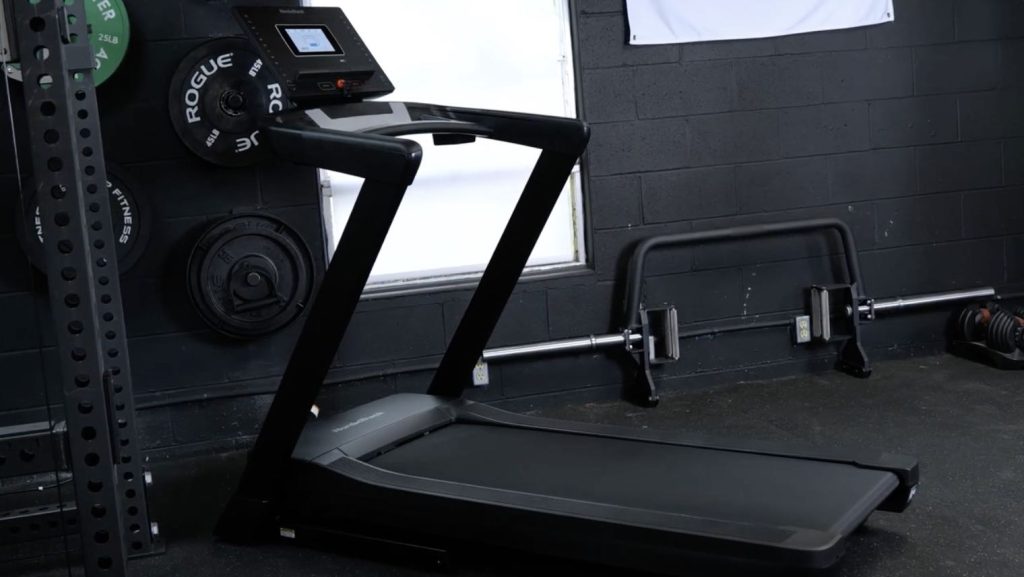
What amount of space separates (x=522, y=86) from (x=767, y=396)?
1614 mm

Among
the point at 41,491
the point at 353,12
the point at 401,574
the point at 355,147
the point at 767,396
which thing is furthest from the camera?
the point at 767,396

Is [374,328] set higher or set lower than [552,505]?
higher

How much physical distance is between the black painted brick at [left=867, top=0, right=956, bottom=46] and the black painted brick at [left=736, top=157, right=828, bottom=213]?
0.59 metres

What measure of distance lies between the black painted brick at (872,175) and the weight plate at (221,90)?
238cm

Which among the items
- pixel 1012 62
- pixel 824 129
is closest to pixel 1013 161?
pixel 1012 62

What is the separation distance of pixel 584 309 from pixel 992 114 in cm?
205

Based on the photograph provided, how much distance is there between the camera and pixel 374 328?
429 centimetres

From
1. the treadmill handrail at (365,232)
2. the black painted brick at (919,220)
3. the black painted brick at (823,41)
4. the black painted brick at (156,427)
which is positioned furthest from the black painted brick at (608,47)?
the black painted brick at (156,427)

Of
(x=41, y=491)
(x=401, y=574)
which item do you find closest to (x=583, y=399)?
(x=401, y=574)

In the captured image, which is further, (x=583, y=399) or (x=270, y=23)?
(x=583, y=399)

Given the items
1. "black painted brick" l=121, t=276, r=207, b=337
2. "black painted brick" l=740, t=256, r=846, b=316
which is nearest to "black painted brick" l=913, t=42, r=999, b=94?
"black painted brick" l=740, t=256, r=846, b=316

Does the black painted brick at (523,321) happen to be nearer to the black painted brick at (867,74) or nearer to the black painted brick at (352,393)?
the black painted brick at (352,393)

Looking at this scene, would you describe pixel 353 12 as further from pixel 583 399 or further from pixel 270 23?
pixel 583 399

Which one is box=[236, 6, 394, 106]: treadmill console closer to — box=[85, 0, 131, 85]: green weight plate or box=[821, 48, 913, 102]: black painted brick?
box=[85, 0, 131, 85]: green weight plate
